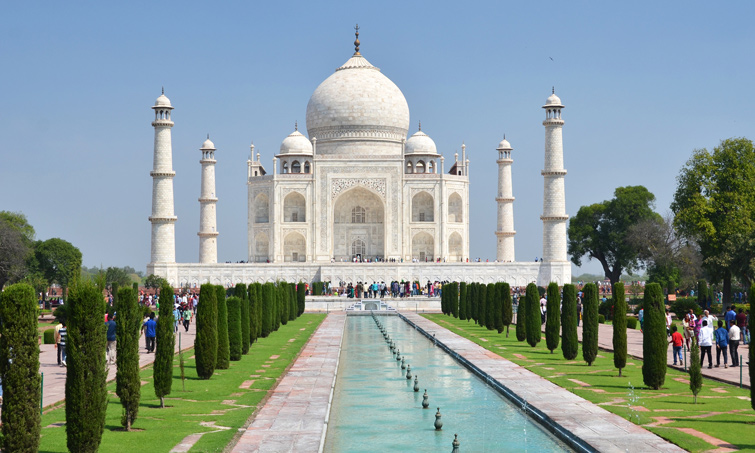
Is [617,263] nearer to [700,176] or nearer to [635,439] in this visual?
[700,176]

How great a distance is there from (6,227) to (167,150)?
6726 millimetres

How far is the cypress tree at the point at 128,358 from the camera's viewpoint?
8023mm

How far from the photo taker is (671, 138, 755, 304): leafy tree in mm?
25750

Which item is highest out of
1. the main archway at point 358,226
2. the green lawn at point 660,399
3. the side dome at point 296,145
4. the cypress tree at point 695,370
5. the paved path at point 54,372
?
the side dome at point 296,145

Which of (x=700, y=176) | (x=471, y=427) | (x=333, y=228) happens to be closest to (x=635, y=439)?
(x=471, y=427)

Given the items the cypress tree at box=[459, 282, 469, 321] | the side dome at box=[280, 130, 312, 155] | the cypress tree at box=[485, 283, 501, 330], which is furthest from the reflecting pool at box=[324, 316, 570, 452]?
the side dome at box=[280, 130, 312, 155]

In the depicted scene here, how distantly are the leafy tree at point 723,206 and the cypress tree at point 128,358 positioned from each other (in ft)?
68.6

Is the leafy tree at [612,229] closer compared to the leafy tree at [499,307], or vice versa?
the leafy tree at [499,307]

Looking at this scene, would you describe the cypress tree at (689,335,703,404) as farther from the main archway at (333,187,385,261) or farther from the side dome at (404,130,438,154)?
the side dome at (404,130,438,154)

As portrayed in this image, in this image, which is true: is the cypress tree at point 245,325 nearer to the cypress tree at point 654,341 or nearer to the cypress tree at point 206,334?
the cypress tree at point 206,334

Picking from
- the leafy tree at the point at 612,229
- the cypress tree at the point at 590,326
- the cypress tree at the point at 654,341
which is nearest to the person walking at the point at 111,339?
the cypress tree at the point at 590,326

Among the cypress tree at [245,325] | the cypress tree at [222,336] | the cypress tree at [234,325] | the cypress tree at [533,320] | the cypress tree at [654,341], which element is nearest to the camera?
the cypress tree at [654,341]

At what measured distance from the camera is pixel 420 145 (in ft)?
143

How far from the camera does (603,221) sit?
46.5 m
